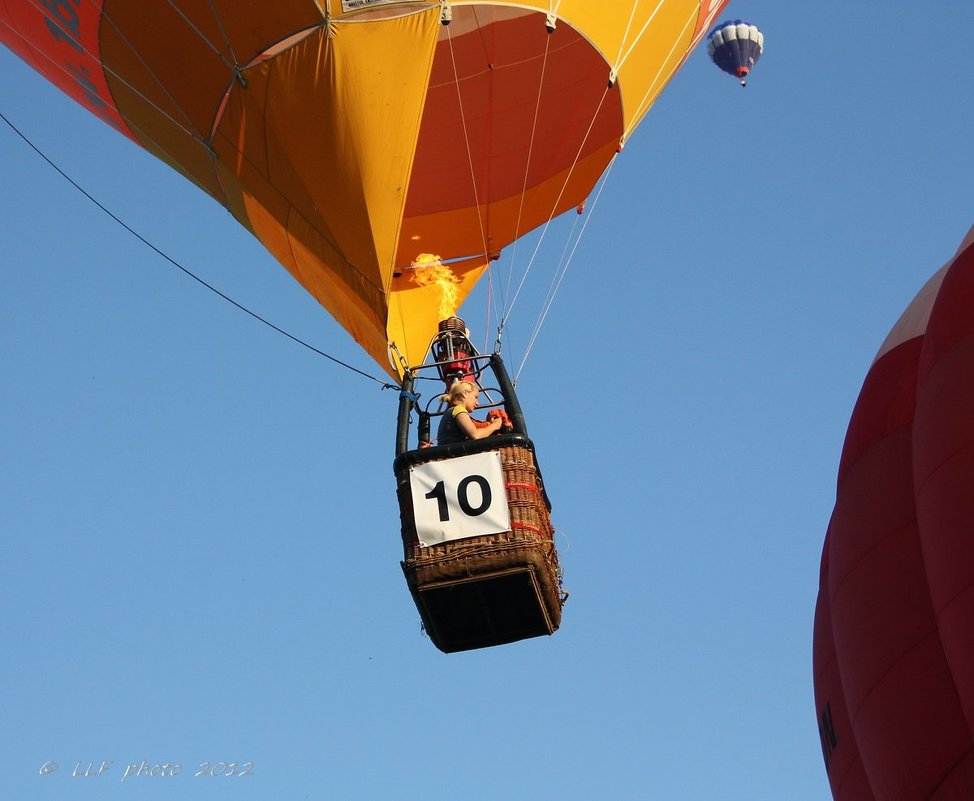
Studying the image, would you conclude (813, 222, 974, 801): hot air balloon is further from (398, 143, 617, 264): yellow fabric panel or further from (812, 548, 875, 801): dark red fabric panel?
(398, 143, 617, 264): yellow fabric panel

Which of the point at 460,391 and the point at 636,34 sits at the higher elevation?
the point at 636,34

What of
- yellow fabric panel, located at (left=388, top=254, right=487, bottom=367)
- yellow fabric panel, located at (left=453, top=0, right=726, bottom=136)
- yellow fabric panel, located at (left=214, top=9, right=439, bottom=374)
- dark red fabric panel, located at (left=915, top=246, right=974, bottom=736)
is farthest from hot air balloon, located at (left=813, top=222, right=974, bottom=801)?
yellow fabric panel, located at (left=214, top=9, right=439, bottom=374)

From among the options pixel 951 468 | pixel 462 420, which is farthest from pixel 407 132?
pixel 951 468

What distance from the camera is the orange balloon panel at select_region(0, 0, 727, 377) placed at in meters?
8.13

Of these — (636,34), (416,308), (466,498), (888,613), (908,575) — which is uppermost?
(636,34)

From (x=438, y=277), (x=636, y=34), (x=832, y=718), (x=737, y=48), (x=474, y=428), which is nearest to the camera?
(x=474, y=428)

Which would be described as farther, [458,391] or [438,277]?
[438,277]

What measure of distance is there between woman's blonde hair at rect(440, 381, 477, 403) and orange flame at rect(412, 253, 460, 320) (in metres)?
1.83

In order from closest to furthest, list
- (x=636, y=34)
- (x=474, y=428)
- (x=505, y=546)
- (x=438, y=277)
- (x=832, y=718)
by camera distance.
Result: (x=505, y=546) < (x=474, y=428) < (x=832, y=718) < (x=636, y=34) < (x=438, y=277)

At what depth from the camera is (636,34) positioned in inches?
356

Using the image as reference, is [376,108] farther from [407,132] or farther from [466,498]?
[466,498]

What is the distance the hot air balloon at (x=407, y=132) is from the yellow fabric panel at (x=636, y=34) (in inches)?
0.5

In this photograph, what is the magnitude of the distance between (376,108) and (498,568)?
88.6 inches

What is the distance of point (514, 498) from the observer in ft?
23.3
